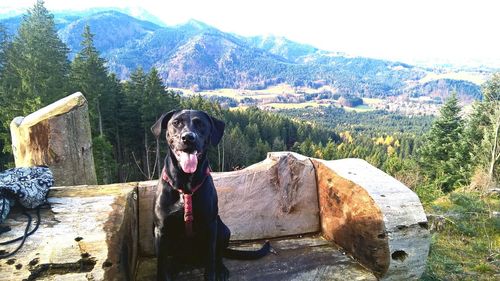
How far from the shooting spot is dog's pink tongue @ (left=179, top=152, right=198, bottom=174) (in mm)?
3312

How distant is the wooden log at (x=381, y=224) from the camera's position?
388cm

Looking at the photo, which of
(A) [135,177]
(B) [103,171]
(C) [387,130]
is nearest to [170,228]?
(B) [103,171]

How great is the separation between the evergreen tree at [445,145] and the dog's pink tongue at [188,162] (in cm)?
2632

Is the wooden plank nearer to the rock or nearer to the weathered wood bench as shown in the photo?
the weathered wood bench

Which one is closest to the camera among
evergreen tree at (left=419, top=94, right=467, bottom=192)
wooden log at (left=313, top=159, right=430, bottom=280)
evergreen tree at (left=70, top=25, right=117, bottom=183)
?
wooden log at (left=313, top=159, right=430, bottom=280)

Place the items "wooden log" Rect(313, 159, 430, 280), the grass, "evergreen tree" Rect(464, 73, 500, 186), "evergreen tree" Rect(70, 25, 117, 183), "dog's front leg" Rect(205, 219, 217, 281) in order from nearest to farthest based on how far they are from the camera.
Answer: "dog's front leg" Rect(205, 219, 217, 281) → "wooden log" Rect(313, 159, 430, 280) → the grass → "evergreen tree" Rect(464, 73, 500, 186) → "evergreen tree" Rect(70, 25, 117, 183)

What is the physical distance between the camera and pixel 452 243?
720cm

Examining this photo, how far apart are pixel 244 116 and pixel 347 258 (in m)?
59.0

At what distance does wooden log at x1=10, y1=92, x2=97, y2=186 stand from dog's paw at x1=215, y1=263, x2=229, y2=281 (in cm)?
262

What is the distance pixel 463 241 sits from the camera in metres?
7.35

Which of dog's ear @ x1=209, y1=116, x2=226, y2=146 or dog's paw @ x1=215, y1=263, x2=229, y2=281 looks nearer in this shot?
dog's ear @ x1=209, y1=116, x2=226, y2=146

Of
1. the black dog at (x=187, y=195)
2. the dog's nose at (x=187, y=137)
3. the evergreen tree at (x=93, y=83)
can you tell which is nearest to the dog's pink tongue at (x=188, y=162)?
the black dog at (x=187, y=195)

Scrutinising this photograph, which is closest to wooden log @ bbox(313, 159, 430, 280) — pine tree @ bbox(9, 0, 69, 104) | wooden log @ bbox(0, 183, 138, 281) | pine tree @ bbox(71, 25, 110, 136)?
wooden log @ bbox(0, 183, 138, 281)

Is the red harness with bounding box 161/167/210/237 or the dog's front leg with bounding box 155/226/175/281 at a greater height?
the red harness with bounding box 161/167/210/237
